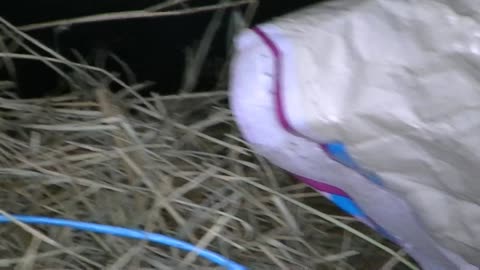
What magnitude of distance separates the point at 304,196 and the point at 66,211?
0.86 ft

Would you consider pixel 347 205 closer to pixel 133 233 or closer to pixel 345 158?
pixel 345 158

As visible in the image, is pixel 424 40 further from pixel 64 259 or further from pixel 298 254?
pixel 64 259

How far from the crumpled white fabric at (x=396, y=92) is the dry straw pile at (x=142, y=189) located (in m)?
0.14

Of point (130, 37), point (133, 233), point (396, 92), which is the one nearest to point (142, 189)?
point (133, 233)

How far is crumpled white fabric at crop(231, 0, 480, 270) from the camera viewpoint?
2.86ft

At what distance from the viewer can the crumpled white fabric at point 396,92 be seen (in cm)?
87

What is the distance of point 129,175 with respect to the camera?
3.54 ft

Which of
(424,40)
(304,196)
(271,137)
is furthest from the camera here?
(304,196)

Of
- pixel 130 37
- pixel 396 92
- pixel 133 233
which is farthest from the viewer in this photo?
pixel 130 37

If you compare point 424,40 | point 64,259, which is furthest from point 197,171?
point 424,40

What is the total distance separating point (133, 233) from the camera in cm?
101

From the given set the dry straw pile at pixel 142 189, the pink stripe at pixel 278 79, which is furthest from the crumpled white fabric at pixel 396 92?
the dry straw pile at pixel 142 189

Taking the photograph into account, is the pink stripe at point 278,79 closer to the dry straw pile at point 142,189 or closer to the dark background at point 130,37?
the dry straw pile at point 142,189

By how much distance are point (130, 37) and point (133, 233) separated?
10.9 inches
